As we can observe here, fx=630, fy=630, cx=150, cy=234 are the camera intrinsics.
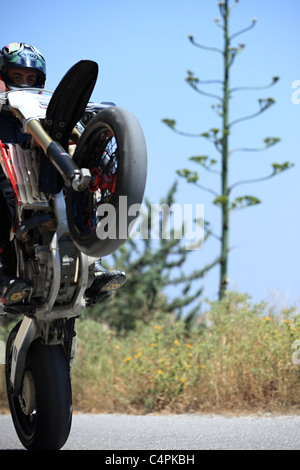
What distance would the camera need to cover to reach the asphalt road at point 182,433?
4.63 meters

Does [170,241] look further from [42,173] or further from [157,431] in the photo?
[42,173]

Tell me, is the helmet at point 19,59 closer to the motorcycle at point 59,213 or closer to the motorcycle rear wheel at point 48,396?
the motorcycle at point 59,213

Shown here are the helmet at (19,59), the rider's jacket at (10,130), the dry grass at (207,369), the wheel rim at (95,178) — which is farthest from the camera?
the dry grass at (207,369)

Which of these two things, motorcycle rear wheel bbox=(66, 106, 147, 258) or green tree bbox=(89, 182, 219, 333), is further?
green tree bbox=(89, 182, 219, 333)

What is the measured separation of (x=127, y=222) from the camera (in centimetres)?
347

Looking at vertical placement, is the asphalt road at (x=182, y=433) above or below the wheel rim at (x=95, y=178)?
below

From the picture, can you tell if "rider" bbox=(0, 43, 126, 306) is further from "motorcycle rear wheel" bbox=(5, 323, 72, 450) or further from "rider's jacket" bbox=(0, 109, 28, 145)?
"motorcycle rear wheel" bbox=(5, 323, 72, 450)

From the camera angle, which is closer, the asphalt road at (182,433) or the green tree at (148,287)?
the asphalt road at (182,433)

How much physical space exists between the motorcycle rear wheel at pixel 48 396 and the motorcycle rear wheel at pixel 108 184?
979 mm

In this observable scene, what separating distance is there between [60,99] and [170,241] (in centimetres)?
1154

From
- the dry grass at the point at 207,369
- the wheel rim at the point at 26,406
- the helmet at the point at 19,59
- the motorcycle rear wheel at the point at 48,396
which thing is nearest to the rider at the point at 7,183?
the helmet at the point at 19,59

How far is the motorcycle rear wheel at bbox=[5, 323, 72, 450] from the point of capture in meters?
4.20

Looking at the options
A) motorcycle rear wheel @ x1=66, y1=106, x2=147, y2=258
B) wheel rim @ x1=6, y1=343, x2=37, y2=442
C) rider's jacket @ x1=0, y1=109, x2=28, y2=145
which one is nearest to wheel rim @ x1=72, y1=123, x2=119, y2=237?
motorcycle rear wheel @ x1=66, y1=106, x2=147, y2=258

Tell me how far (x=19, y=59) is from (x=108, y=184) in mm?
1445
